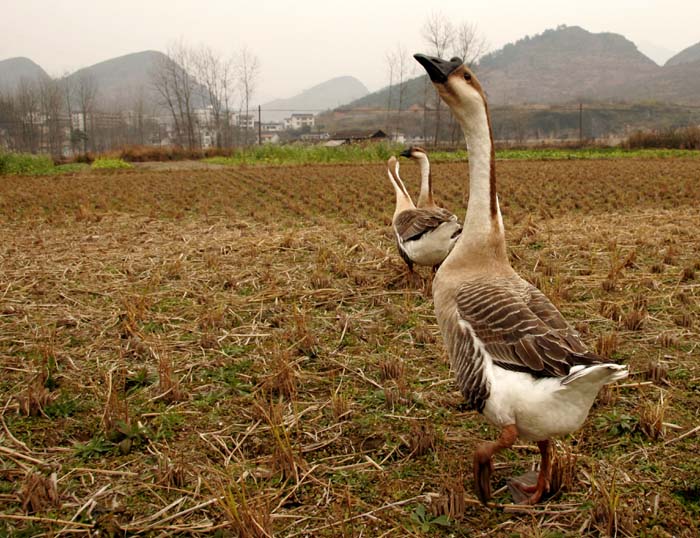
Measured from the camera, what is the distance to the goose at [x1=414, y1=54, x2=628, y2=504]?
2.19 meters

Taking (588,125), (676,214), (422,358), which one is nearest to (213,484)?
(422,358)

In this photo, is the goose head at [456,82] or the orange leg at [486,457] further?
the goose head at [456,82]

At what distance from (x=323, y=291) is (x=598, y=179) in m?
13.4

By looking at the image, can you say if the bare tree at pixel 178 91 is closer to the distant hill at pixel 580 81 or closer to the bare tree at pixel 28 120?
the bare tree at pixel 28 120

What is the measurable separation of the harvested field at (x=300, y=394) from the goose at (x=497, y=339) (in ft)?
1.39

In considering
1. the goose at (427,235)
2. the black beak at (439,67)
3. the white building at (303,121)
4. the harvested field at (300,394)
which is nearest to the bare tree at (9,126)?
the harvested field at (300,394)

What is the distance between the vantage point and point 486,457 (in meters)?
2.32

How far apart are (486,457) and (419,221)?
3.52 metres

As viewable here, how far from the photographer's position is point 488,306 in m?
2.61

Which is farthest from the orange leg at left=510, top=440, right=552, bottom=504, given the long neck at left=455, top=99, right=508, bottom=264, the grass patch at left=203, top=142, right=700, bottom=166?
the grass patch at left=203, top=142, right=700, bottom=166

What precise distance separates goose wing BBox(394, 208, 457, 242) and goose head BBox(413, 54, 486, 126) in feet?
8.45

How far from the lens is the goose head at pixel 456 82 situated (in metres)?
2.76

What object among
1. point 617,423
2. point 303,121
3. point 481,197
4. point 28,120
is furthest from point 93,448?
point 303,121

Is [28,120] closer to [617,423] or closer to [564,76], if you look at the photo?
[617,423]
